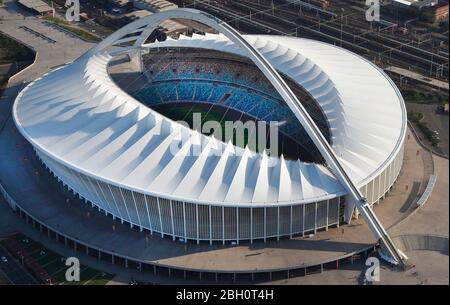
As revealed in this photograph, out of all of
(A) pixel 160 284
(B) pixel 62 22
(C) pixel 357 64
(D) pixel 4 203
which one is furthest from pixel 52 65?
(A) pixel 160 284

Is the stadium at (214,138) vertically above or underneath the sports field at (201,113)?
above

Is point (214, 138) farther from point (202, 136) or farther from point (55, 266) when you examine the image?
point (55, 266)

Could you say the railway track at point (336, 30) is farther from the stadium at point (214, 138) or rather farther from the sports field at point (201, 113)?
the sports field at point (201, 113)

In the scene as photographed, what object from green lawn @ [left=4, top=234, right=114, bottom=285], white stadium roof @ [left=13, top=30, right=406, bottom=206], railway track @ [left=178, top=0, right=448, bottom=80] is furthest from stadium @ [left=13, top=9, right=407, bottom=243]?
railway track @ [left=178, top=0, right=448, bottom=80]

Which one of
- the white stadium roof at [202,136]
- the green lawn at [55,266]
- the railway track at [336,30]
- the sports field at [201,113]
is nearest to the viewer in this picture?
the green lawn at [55,266]

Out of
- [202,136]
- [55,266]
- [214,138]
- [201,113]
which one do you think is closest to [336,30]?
[201,113]

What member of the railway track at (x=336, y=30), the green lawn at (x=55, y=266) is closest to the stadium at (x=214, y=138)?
the green lawn at (x=55, y=266)
